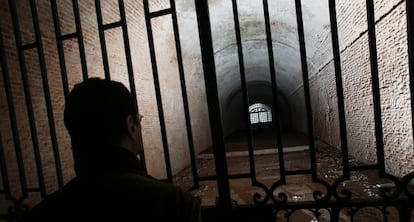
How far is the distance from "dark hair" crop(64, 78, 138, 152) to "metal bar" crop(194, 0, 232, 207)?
0.96 metres

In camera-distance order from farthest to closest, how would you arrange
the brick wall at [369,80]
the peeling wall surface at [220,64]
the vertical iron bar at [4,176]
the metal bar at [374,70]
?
the brick wall at [369,80], the peeling wall surface at [220,64], the vertical iron bar at [4,176], the metal bar at [374,70]

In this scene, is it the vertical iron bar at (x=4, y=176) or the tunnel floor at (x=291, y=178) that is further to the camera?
the tunnel floor at (x=291, y=178)

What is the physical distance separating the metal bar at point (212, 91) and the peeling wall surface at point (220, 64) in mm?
3064

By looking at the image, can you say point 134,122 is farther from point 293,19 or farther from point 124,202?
point 293,19

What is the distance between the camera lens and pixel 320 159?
7.83 meters

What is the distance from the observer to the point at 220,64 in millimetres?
11094

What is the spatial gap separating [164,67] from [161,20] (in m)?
1.23

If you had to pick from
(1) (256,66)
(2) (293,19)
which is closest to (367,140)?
(2) (293,19)

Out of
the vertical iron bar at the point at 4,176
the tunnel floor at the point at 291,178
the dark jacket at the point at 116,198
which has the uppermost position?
the dark jacket at the point at 116,198

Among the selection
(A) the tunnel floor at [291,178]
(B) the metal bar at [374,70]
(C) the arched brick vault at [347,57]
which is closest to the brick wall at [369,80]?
(C) the arched brick vault at [347,57]

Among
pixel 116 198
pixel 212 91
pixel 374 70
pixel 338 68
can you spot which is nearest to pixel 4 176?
pixel 212 91

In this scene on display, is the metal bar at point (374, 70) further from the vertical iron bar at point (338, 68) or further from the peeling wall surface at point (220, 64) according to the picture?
the peeling wall surface at point (220, 64)

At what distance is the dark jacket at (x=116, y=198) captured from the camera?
3.36 feet

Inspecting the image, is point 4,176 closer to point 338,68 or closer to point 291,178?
point 338,68
